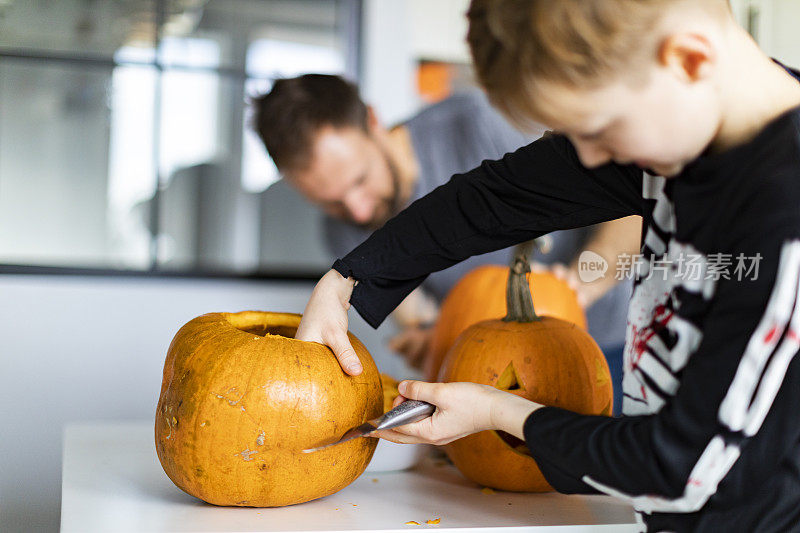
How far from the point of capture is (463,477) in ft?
3.01

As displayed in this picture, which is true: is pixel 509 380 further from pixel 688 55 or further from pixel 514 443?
pixel 688 55

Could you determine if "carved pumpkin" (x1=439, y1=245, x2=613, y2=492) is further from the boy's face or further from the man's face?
the man's face

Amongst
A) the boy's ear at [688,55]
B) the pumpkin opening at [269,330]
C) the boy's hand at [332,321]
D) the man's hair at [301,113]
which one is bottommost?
the pumpkin opening at [269,330]

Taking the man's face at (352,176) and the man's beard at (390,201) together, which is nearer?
the man's face at (352,176)

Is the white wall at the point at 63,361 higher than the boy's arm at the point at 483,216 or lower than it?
lower

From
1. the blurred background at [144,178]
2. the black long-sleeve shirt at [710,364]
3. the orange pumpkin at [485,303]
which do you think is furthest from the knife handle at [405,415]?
the blurred background at [144,178]

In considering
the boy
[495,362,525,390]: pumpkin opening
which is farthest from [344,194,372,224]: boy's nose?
the boy

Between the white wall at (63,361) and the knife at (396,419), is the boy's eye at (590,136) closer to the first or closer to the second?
the knife at (396,419)

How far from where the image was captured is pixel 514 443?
82 cm

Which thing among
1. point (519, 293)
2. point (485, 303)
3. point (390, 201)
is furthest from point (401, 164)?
point (519, 293)

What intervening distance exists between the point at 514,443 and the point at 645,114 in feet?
1.42

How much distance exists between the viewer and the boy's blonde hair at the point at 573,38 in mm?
495

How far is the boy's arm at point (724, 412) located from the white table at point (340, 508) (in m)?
0.15

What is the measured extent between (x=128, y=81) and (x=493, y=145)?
1.08 meters
